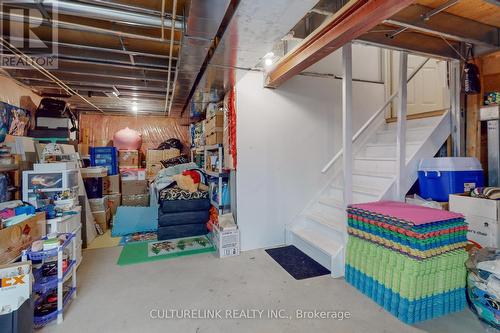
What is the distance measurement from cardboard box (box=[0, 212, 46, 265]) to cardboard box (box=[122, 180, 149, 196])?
2.89 meters

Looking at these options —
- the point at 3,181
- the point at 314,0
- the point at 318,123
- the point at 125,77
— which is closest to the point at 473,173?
the point at 318,123

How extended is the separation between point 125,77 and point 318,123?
116 inches

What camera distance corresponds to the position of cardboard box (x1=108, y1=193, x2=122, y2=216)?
4.91m

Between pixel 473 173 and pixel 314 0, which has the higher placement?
pixel 314 0

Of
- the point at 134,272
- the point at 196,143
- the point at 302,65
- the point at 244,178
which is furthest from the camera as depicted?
the point at 196,143

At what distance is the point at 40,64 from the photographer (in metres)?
2.99

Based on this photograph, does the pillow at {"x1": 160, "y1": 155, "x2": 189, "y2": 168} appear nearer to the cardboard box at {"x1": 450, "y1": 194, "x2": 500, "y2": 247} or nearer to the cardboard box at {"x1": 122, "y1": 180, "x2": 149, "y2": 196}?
the cardboard box at {"x1": 122, "y1": 180, "x2": 149, "y2": 196}

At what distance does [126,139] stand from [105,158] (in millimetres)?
883

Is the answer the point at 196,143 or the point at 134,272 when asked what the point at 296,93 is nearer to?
the point at 196,143

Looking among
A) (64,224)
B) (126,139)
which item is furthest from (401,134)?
(126,139)

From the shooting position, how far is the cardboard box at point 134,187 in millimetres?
5266

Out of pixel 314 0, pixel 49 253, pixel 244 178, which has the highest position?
pixel 314 0

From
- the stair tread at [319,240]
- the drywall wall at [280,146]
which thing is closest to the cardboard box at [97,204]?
the drywall wall at [280,146]

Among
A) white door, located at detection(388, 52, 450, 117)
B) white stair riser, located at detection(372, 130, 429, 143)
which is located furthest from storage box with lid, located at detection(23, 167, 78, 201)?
white door, located at detection(388, 52, 450, 117)
